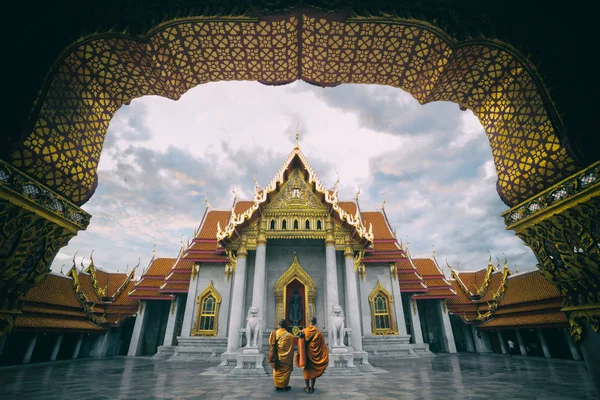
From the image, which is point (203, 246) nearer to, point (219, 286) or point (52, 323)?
point (219, 286)

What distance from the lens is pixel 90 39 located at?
425 centimetres

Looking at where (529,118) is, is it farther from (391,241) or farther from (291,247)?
(391,241)

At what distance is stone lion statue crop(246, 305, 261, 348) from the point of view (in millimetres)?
9383

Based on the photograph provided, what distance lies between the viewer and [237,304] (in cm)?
1088

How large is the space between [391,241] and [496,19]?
1407 cm

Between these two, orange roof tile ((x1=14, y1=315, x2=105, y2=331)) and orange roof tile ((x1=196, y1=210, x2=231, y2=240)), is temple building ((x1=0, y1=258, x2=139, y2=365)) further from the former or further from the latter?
orange roof tile ((x1=196, y1=210, x2=231, y2=240))

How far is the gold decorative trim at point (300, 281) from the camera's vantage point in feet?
40.8

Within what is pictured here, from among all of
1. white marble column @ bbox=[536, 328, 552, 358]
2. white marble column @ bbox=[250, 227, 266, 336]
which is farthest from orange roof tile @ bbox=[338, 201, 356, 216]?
white marble column @ bbox=[536, 328, 552, 358]

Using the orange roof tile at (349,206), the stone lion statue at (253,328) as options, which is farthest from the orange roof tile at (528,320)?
the stone lion statue at (253,328)

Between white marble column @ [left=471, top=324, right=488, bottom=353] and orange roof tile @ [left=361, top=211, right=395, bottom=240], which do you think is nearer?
orange roof tile @ [left=361, top=211, right=395, bottom=240]

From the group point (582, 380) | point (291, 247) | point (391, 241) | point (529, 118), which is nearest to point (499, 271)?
point (391, 241)

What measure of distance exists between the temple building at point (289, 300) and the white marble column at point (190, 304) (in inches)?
2.2

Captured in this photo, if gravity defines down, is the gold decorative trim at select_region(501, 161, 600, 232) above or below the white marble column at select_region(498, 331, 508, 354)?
above

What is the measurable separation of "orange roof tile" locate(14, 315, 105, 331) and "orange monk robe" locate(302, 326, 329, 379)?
13.4 meters
